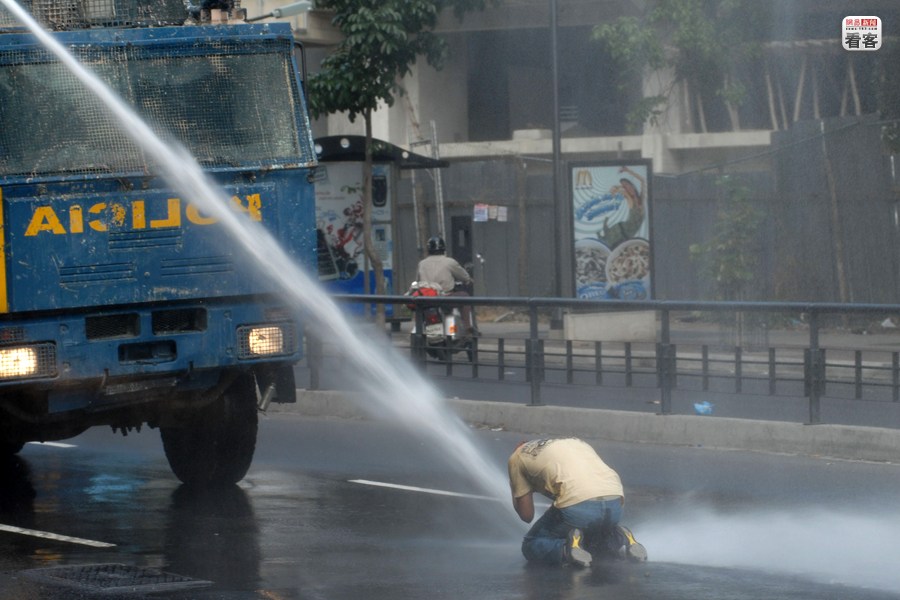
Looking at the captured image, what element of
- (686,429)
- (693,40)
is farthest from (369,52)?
(686,429)

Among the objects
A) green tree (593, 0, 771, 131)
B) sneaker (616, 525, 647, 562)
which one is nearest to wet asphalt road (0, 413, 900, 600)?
sneaker (616, 525, 647, 562)

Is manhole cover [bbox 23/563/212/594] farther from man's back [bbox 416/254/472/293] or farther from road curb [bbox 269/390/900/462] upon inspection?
man's back [bbox 416/254/472/293]

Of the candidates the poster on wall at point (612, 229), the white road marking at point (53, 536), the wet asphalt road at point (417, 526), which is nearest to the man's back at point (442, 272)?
the poster on wall at point (612, 229)

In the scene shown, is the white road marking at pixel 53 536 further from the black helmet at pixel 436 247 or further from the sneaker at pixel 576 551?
the black helmet at pixel 436 247

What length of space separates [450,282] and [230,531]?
9897mm

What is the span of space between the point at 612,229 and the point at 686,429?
7406 mm

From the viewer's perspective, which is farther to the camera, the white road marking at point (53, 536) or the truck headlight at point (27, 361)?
the truck headlight at point (27, 361)

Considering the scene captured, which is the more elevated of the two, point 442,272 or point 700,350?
point 442,272

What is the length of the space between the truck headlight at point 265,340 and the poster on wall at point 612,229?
1007 centimetres

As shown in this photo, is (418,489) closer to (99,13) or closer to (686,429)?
(686,429)

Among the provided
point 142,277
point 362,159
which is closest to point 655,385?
point 142,277

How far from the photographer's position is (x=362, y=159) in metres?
22.8

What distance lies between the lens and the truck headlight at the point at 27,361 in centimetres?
868

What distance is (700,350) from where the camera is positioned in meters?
12.4
